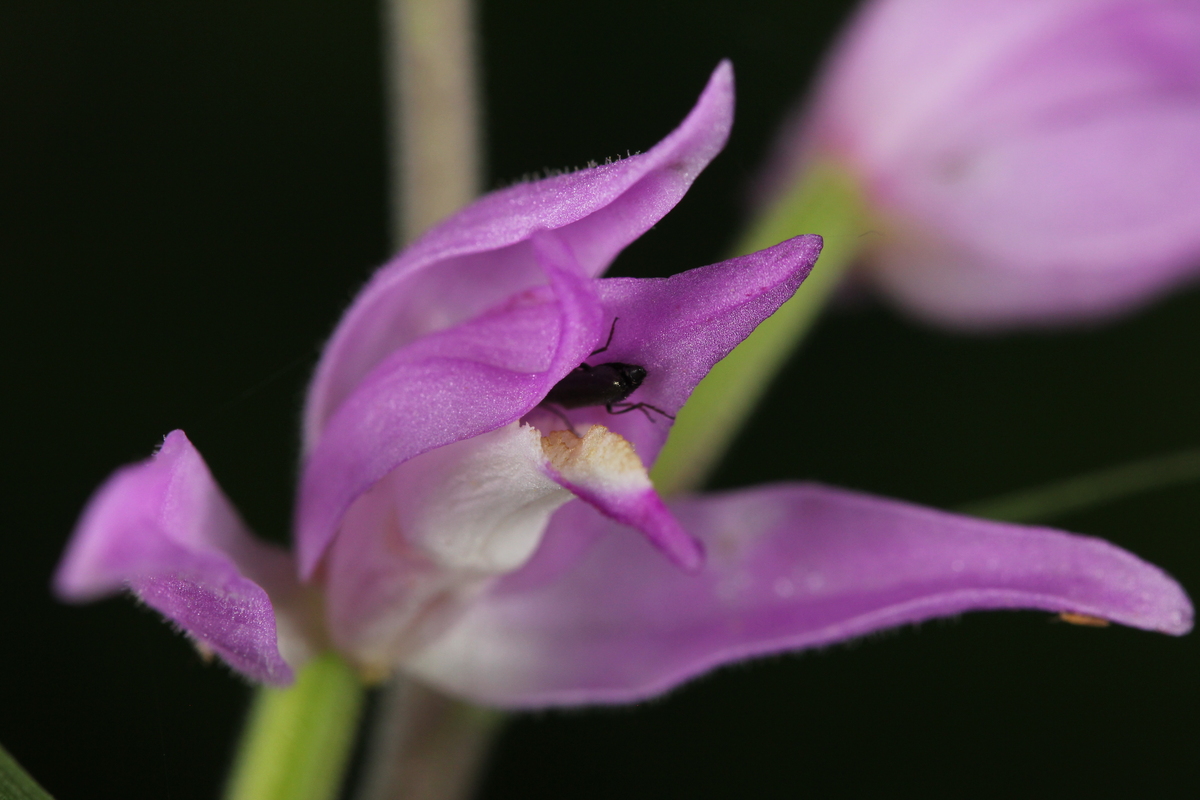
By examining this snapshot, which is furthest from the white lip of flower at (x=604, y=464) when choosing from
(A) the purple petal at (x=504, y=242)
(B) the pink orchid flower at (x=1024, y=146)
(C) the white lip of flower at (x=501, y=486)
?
(B) the pink orchid flower at (x=1024, y=146)

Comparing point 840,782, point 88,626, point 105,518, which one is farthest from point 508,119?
point 105,518

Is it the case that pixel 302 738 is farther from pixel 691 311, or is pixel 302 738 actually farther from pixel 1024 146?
pixel 1024 146

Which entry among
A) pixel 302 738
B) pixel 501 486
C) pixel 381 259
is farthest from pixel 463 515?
pixel 381 259

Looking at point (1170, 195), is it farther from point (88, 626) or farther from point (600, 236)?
point (88, 626)

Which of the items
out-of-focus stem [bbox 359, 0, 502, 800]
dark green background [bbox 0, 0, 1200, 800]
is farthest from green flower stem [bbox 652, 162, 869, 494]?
dark green background [bbox 0, 0, 1200, 800]

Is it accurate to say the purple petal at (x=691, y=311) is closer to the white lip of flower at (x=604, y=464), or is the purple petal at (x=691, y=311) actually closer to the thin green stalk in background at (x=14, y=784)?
the white lip of flower at (x=604, y=464)
